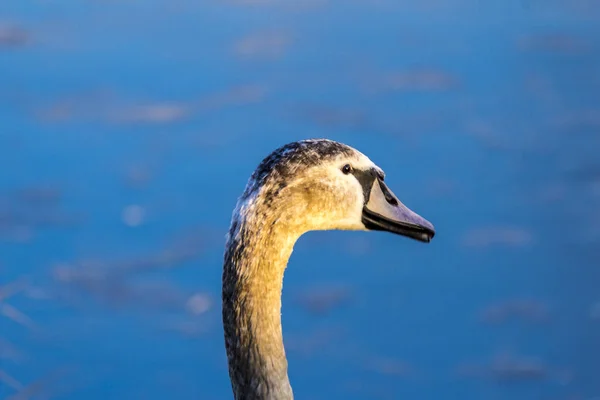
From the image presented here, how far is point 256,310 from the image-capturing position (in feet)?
19.8

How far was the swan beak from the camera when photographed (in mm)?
6395

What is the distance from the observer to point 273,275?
6031 millimetres

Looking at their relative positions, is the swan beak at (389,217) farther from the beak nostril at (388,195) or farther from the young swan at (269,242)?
the young swan at (269,242)

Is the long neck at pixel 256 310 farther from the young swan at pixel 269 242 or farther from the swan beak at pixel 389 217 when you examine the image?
the swan beak at pixel 389 217

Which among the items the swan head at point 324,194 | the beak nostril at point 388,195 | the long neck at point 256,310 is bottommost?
the long neck at point 256,310

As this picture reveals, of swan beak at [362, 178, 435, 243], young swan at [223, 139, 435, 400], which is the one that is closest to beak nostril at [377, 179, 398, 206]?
swan beak at [362, 178, 435, 243]

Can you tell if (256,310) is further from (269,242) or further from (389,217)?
(389,217)

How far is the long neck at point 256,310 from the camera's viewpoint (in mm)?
5973

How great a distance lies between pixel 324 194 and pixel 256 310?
1.71 feet

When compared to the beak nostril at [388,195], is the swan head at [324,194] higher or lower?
lower

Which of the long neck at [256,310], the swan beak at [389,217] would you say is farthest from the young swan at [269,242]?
the swan beak at [389,217]

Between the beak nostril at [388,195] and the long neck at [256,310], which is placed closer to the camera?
the long neck at [256,310]

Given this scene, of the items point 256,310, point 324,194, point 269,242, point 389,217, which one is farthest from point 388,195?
point 256,310

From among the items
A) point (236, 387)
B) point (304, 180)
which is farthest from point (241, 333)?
point (304, 180)
